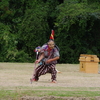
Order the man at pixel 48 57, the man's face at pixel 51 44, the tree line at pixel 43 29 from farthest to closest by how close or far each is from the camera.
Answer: the tree line at pixel 43 29, the man at pixel 48 57, the man's face at pixel 51 44

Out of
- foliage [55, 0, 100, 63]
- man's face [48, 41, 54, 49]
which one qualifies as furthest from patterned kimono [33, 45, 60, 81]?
foliage [55, 0, 100, 63]

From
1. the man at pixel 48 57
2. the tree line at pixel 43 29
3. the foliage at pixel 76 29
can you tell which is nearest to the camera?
the man at pixel 48 57

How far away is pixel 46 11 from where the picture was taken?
35.6 metres

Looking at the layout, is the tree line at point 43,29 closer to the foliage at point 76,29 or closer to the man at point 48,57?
the foliage at point 76,29

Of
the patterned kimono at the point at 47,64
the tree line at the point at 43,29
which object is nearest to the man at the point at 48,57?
the patterned kimono at the point at 47,64

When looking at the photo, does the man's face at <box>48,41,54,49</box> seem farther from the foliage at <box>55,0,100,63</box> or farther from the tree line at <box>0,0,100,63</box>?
the tree line at <box>0,0,100,63</box>

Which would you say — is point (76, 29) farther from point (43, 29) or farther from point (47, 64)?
point (47, 64)

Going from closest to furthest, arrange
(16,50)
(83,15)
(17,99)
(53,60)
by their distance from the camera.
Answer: (17,99), (53,60), (83,15), (16,50)

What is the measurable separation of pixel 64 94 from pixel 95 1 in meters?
23.6

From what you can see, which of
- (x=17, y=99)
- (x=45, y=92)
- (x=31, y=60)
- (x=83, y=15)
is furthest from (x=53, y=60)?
(x=31, y=60)

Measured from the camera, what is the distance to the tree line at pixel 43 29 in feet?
110

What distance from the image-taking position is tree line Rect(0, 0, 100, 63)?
110 ft

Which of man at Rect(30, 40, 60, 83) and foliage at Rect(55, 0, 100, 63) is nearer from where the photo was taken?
man at Rect(30, 40, 60, 83)

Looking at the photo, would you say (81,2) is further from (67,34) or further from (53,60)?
(53,60)
